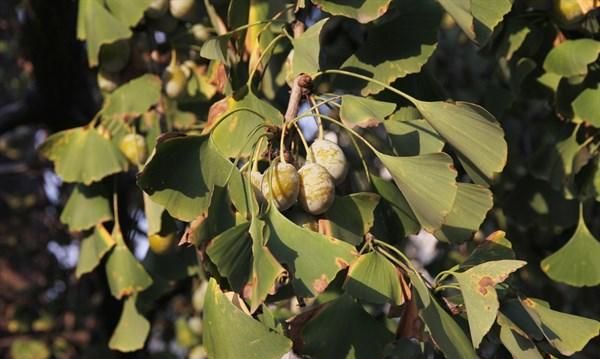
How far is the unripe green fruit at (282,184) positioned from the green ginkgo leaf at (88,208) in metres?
0.62

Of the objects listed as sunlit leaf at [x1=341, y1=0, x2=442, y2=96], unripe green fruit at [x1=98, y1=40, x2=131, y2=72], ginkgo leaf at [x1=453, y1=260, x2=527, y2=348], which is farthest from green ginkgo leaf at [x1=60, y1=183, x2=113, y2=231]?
ginkgo leaf at [x1=453, y1=260, x2=527, y2=348]

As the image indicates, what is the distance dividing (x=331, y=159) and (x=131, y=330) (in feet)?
2.23

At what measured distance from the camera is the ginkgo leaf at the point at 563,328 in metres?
0.98

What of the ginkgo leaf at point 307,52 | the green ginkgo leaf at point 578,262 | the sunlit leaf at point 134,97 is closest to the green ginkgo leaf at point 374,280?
the ginkgo leaf at point 307,52

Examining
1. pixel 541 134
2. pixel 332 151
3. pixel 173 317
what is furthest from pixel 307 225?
pixel 173 317

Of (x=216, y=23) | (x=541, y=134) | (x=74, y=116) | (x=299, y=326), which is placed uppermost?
(x=216, y=23)

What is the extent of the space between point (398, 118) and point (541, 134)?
4.31ft

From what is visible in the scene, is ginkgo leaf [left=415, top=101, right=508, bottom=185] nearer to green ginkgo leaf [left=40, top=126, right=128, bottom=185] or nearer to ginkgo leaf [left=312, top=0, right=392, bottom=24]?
ginkgo leaf [left=312, top=0, right=392, bottom=24]

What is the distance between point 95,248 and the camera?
5.03 feet

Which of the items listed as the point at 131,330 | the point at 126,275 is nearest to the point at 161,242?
the point at 126,275

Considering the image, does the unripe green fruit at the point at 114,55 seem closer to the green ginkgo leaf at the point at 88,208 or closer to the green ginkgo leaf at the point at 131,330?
the green ginkgo leaf at the point at 88,208

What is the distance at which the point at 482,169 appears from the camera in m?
1.07

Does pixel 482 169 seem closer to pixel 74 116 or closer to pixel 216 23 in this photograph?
pixel 216 23

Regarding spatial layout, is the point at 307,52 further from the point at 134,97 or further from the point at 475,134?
the point at 134,97
